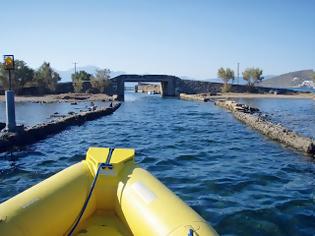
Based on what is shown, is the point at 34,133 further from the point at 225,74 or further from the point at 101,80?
the point at 225,74

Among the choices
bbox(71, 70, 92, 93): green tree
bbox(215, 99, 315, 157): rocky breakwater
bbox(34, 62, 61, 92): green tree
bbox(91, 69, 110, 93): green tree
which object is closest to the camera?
bbox(215, 99, 315, 157): rocky breakwater

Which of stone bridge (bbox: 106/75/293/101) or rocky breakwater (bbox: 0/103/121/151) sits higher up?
stone bridge (bbox: 106/75/293/101)

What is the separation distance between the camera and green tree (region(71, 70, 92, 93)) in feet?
268

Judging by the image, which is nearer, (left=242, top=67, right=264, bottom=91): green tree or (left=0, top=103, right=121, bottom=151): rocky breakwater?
(left=0, top=103, right=121, bottom=151): rocky breakwater

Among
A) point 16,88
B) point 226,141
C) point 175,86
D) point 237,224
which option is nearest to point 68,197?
point 237,224

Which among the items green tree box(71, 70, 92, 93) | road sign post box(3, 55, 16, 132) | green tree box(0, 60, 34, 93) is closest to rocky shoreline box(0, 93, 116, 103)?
green tree box(0, 60, 34, 93)

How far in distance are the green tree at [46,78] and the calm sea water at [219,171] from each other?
2211 inches

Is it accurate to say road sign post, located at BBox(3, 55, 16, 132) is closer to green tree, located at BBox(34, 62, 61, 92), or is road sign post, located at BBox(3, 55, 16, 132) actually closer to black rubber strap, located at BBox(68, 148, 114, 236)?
black rubber strap, located at BBox(68, 148, 114, 236)

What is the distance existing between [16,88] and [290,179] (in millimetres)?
69160

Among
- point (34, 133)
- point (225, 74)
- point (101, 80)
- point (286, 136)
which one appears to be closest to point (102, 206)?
point (34, 133)

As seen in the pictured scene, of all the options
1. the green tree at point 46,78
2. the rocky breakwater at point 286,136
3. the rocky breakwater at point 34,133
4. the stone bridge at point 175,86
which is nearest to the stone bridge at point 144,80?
the stone bridge at point 175,86

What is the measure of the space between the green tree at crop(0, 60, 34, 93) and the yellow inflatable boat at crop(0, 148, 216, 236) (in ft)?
230

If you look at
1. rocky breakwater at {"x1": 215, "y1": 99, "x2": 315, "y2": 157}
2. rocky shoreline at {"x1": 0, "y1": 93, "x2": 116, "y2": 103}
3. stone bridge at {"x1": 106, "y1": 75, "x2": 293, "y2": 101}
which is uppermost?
stone bridge at {"x1": 106, "y1": 75, "x2": 293, "y2": 101}

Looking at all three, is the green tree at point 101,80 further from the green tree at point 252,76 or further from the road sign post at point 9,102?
the road sign post at point 9,102
